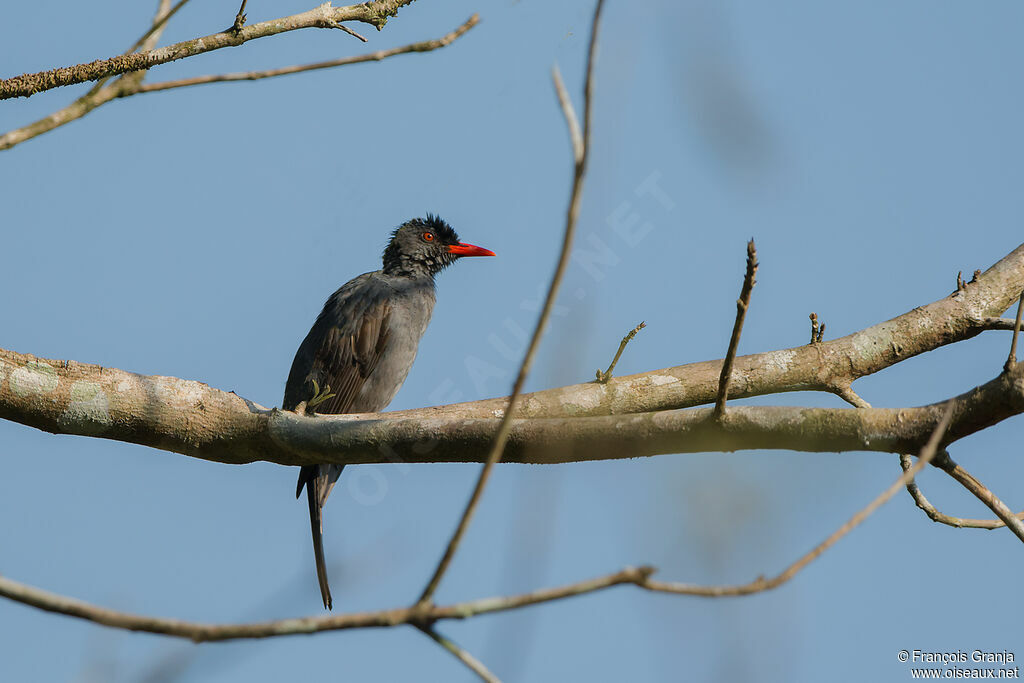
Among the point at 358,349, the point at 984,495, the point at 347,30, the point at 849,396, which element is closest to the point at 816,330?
the point at 849,396

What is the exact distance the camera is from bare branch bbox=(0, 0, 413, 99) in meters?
2.74

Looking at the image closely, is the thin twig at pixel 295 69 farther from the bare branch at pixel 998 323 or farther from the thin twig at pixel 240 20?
the bare branch at pixel 998 323

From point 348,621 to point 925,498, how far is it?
2783 millimetres

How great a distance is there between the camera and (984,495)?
9.84 ft

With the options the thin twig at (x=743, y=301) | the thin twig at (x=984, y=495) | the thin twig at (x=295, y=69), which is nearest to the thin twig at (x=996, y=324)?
the thin twig at (x=984, y=495)

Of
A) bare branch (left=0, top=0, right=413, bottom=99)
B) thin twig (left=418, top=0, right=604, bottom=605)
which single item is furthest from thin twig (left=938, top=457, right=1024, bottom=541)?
bare branch (left=0, top=0, right=413, bottom=99)

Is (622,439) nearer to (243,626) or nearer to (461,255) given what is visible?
(243,626)

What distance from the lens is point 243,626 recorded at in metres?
1.38

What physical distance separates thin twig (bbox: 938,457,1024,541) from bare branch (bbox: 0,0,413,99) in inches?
102

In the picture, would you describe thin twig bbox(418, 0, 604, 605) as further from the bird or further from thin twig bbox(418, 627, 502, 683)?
the bird

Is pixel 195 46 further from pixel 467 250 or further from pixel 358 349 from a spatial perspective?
pixel 467 250

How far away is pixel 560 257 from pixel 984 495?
229 cm

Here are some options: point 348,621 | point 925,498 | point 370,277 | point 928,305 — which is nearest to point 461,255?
point 370,277

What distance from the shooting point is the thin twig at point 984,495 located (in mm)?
2927
